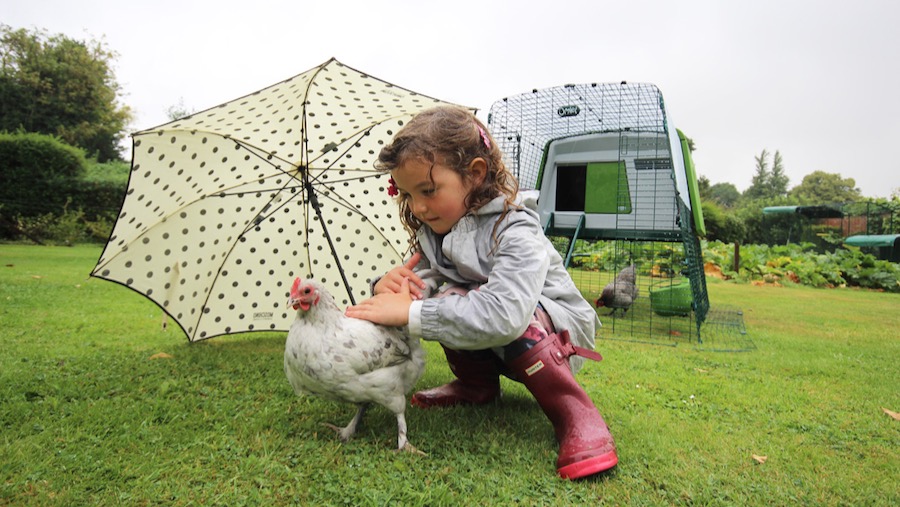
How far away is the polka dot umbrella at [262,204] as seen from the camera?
2.57m

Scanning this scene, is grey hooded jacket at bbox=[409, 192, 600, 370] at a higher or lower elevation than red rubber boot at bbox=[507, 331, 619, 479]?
higher

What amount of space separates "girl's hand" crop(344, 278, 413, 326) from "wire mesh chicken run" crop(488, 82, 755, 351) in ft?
9.06

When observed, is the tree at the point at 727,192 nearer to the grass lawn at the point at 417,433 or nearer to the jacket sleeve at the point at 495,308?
the grass lawn at the point at 417,433

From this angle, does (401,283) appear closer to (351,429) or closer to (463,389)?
(351,429)

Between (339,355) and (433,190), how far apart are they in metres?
0.64

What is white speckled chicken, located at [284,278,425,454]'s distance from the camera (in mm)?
1632

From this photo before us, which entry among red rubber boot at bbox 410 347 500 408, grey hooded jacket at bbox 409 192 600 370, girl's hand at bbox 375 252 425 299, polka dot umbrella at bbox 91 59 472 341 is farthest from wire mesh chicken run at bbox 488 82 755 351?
girl's hand at bbox 375 252 425 299

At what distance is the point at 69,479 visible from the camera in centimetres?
154

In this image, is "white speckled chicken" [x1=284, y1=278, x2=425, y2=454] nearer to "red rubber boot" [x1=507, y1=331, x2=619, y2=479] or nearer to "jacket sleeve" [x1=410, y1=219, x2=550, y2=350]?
"jacket sleeve" [x1=410, y1=219, x2=550, y2=350]

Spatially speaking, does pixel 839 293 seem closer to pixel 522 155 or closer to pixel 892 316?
pixel 892 316

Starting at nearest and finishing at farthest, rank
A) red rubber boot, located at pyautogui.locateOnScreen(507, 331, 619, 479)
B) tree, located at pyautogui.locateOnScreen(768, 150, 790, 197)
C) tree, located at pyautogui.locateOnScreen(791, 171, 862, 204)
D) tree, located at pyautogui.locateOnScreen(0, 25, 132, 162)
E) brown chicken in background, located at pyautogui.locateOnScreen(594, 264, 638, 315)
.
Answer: red rubber boot, located at pyautogui.locateOnScreen(507, 331, 619, 479)
brown chicken in background, located at pyautogui.locateOnScreen(594, 264, 638, 315)
tree, located at pyautogui.locateOnScreen(0, 25, 132, 162)
tree, located at pyautogui.locateOnScreen(791, 171, 862, 204)
tree, located at pyautogui.locateOnScreen(768, 150, 790, 197)

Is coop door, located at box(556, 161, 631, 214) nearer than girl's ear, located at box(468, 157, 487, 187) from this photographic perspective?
No

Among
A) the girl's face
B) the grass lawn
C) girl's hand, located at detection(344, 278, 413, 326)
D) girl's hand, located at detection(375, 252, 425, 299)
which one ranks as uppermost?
the girl's face

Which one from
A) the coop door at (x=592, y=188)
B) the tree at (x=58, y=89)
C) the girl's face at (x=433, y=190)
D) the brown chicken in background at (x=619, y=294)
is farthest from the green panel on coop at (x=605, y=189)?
the tree at (x=58, y=89)
